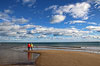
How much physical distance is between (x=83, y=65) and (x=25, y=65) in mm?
6711

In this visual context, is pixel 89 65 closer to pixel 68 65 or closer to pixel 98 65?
pixel 98 65

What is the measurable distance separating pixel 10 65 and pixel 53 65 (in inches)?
194

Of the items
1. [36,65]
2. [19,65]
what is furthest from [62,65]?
[19,65]

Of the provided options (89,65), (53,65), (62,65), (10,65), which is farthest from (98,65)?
(10,65)

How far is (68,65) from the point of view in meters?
11.9

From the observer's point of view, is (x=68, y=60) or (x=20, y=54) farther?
(x=20, y=54)

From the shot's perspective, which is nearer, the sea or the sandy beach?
the sandy beach

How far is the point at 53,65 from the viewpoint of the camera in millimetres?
12031

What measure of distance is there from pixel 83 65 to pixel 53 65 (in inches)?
136

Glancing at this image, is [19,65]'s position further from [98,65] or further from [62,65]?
[98,65]

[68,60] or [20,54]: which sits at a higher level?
[68,60]

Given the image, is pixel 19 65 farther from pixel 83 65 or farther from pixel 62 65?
pixel 83 65

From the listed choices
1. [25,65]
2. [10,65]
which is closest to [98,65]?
[25,65]

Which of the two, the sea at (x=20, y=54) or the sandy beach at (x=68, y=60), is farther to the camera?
the sea at (x=20, y=54)
